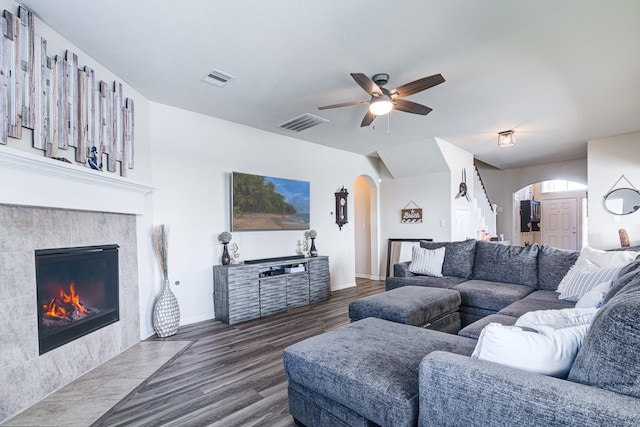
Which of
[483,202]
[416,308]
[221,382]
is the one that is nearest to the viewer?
[221,382]

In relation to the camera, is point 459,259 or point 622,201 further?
point 622,201

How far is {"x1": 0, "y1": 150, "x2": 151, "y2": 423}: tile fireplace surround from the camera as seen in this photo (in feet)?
6.32

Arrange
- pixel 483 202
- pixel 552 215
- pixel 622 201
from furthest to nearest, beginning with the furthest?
pixel 552 215, pixel 483 202, pixel 622 201

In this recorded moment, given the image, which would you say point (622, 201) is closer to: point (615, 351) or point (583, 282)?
point (583, 282)

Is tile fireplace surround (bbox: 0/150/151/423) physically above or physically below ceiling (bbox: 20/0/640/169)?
below

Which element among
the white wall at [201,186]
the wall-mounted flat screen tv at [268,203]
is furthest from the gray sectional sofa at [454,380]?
→ the wall-mounted flat screen tv at [268,203]

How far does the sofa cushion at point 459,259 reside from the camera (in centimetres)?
398

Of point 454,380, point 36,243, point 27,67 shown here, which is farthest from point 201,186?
point 454,380

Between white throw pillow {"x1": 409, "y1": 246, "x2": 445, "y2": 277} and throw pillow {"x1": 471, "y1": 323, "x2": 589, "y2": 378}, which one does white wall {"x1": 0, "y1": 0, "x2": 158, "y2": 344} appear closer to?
throw pillow {"x1": 471, "y1": 323, "x2": 589, "y2": 378}

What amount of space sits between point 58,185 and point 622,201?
716 cm

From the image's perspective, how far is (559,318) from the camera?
141 cm

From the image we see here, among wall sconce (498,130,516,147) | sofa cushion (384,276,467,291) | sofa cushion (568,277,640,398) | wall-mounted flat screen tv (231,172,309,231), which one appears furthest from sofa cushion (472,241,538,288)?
sofa cushion (568,277,640,398)

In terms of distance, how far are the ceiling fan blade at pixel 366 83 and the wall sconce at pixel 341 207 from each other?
290 centimetres

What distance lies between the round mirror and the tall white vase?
21.4ft
